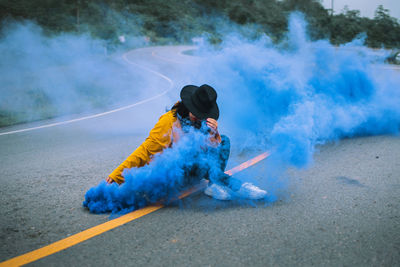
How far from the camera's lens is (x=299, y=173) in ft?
13.9

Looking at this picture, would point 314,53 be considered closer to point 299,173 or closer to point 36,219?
point 299,173

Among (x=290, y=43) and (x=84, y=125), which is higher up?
(x=290, y=43)

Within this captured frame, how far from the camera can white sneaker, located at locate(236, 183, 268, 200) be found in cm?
342

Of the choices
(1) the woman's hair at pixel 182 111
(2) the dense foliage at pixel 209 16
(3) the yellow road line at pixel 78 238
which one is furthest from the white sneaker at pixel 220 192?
(2) the dense foliage at pixel 209 16

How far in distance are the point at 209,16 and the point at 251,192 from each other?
11679 millimetres

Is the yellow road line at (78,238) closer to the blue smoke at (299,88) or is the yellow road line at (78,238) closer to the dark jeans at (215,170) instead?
the dark jeans at (215,170)

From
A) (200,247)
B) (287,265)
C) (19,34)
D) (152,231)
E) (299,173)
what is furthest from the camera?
(19,34)

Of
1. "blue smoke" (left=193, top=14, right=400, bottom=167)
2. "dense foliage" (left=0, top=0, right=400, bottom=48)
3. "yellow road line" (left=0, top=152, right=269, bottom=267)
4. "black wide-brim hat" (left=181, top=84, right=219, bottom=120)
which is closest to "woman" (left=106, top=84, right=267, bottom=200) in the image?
"black wide-brim hat" (left=181, top=84, right=219, bottom=120)

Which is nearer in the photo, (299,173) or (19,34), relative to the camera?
(299,173)

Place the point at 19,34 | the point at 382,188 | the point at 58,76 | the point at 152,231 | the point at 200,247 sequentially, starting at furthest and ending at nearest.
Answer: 1. the point at 58,76
2. the point at 19,34
3. the point at 382,188
4. the point at 152,231
5. the point at 200,247

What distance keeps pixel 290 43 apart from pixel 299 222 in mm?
3998

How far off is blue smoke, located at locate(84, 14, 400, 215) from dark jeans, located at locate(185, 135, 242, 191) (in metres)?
0.62

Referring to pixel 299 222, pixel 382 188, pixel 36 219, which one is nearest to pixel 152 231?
pixel 36 219

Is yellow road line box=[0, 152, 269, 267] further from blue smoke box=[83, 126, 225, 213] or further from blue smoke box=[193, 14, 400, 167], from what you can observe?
blue smoke box=[193, 14, 400, 167]
